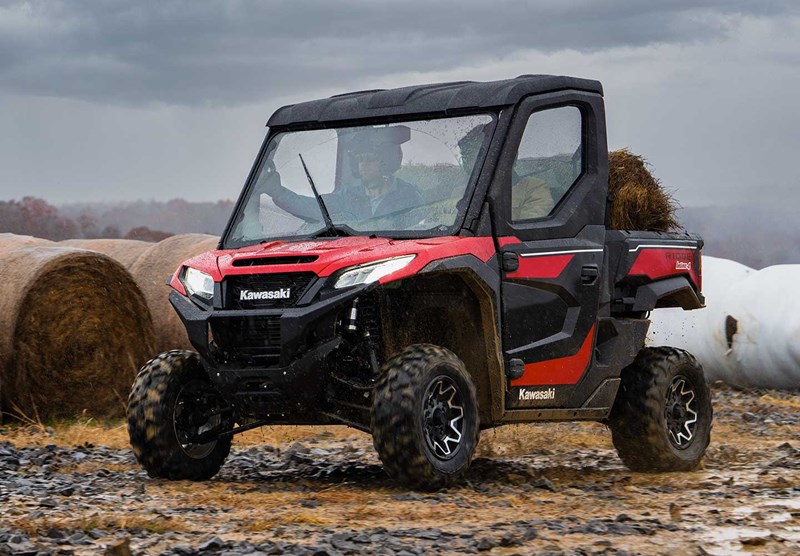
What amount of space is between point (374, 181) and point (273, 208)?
839mm

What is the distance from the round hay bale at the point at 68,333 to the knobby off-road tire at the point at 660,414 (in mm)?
6386

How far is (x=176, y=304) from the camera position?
10.3 meters

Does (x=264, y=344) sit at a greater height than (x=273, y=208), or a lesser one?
lesser

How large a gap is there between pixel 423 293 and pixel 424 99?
1.44 m

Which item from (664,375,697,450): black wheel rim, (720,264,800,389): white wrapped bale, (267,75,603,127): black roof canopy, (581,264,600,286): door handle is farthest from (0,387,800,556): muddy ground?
(720,264,800,389): white wrapped bale

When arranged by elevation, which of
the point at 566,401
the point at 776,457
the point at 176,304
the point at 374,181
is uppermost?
the point at 374,181

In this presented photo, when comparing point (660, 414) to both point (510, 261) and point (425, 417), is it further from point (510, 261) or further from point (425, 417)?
point (425, 417)

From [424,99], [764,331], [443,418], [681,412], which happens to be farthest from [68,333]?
[764,331]

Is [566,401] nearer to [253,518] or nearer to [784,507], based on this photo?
[784,507]

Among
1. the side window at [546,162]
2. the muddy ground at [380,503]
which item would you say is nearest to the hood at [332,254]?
the side window at [546,162]

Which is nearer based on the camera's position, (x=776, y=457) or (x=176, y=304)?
(x=176, y=304)

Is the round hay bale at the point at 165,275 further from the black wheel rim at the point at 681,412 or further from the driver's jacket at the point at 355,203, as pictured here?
the black wheel rim at the point at 681,412

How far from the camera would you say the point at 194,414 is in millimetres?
10758

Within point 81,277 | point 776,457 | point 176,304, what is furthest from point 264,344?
point 81,277
